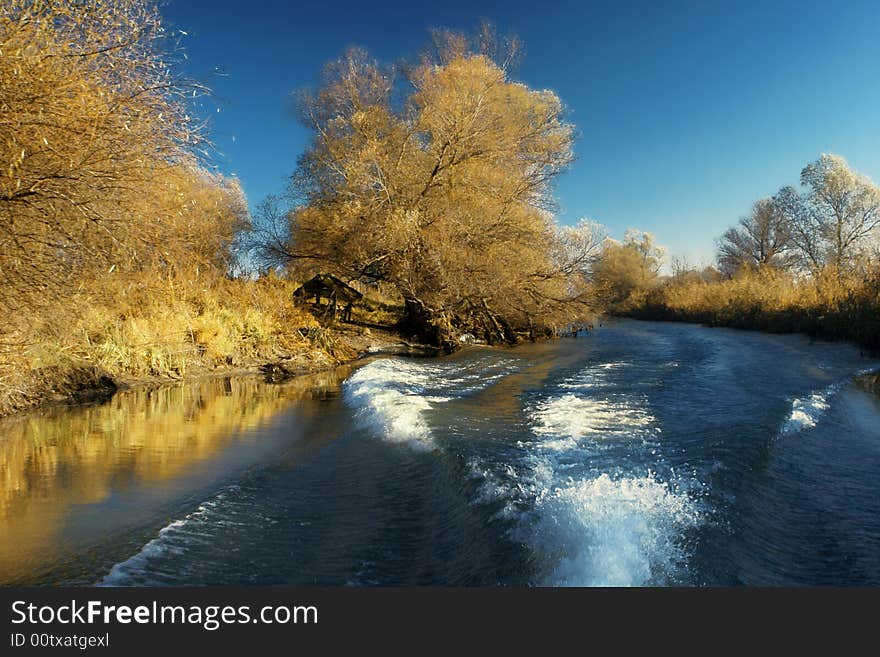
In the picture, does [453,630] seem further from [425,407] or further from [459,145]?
[459,145]

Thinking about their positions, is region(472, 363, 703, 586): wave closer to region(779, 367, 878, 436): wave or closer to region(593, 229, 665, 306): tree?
region(779, 367, 878, 436): wave

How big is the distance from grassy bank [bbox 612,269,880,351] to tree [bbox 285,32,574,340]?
31.2ft

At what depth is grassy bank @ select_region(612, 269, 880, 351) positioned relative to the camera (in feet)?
60.2

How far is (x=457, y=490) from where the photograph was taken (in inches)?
206

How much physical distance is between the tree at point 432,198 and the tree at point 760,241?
31241mm

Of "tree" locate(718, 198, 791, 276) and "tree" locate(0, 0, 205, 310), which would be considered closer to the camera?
"tree" locate(0, 0, 205, 310)

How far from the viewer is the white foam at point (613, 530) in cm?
353

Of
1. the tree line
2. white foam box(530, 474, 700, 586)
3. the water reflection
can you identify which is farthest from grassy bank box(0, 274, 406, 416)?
the tree line

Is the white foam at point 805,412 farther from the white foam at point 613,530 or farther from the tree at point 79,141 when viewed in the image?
the tree at point 79,141

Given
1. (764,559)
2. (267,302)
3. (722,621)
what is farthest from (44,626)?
(267,302)

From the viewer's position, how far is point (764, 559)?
3.91 m

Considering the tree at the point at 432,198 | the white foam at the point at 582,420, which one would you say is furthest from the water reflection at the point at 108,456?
the tree at the point at 432,198

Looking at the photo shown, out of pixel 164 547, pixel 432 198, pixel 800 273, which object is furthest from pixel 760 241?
pixel 164 547

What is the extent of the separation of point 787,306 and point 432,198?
1687 cm
